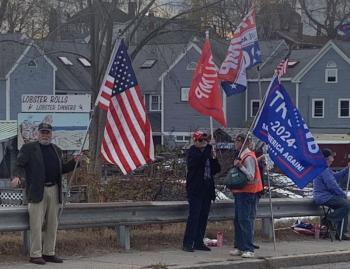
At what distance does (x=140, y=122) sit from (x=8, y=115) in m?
43.7

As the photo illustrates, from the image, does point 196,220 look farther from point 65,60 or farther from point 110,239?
point 65,60

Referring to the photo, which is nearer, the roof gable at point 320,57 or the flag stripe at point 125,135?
the flag stripe at point 125,135

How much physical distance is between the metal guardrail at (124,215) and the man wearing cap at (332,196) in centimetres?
74

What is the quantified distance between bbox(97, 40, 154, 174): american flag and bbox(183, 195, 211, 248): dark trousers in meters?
0.95

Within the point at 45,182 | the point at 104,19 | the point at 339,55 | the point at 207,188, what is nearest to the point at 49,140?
the point at 45,182

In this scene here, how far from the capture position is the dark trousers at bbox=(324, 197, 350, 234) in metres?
14.0

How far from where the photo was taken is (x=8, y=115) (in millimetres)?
54219

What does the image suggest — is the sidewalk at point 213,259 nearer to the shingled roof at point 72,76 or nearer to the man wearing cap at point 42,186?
the man wearing cap at point 42,186

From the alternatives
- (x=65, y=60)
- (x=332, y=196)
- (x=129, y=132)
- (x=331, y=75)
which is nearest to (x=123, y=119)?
(x=129, y=132)

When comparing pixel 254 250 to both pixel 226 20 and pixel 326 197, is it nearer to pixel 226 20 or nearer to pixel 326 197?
pixel 326 197

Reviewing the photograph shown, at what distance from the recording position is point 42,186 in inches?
415

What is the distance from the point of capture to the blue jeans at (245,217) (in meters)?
11.8

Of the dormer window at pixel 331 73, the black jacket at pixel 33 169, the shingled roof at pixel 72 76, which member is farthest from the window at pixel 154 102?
the black jacket at pixel 33 169

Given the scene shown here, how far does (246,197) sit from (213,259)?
1028mm
